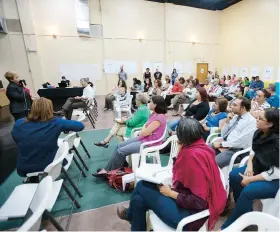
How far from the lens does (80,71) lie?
9.12m

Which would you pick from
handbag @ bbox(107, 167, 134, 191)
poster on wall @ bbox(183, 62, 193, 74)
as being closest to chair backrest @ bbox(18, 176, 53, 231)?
handbag @ bbox(107, 167, 134, 191)

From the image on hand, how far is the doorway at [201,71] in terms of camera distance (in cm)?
1143

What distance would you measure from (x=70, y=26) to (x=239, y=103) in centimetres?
890

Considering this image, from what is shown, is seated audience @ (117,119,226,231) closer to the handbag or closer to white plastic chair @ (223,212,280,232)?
white plastic chair @ (223,212,280,232)

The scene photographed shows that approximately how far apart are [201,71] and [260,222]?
11725 millimetres

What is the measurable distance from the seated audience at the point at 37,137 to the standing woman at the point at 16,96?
1904 millimetres

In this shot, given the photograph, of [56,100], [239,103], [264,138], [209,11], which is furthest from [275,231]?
[209,11]

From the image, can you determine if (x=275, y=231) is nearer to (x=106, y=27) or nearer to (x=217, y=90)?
(x=217, y=90)

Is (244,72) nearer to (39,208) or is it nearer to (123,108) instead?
(123,108)

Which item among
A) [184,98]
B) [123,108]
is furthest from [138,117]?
[184,98]

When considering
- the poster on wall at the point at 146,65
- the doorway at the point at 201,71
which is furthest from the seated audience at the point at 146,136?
the doorway at the point at 201,71

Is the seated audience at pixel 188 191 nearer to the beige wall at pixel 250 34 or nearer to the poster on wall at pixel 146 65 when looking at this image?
the poster on wall at pixel 146 65

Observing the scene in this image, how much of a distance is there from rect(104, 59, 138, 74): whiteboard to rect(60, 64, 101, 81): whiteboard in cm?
46

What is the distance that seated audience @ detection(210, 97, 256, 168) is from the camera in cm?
176
